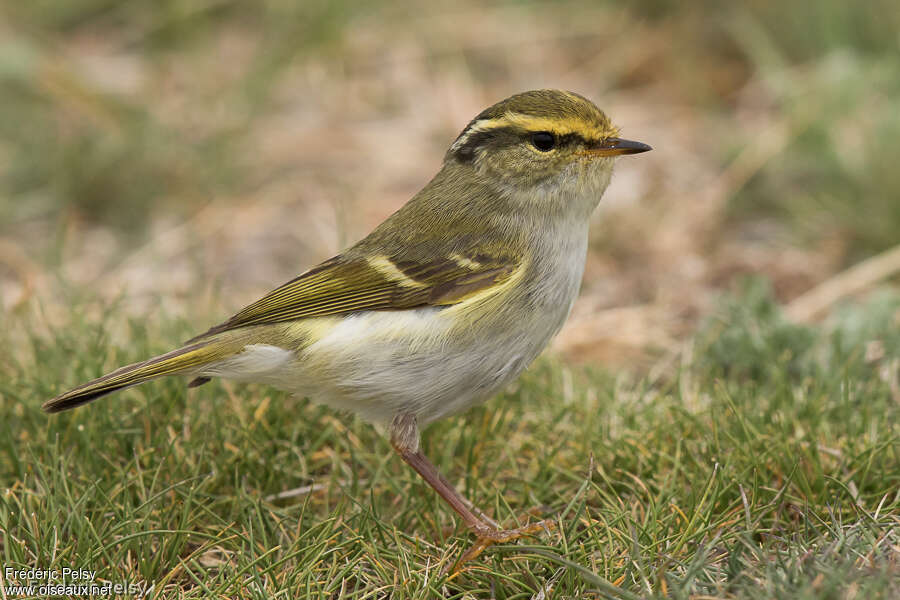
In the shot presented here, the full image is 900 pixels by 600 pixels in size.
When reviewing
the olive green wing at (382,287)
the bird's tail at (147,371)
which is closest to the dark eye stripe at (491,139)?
the olive green wing at (382,287)

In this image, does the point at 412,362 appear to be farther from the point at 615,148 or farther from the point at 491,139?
the point at 615,148

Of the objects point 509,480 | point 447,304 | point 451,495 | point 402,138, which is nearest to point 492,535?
point 451,495

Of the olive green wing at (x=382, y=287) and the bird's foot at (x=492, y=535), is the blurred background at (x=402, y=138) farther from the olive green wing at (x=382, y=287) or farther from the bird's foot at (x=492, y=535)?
the bird's foot at (x=492, y=535)

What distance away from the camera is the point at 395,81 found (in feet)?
27.2

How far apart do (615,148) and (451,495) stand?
4.40 ft

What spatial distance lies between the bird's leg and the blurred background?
161 cm

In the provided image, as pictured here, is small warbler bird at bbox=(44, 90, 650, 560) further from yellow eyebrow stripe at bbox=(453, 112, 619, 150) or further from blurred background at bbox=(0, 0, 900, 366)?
blurred background at bbox=(0, 0, 900, 366)

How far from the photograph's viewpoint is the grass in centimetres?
315

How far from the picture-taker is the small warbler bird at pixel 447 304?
3.54 m

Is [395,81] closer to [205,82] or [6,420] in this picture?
[205,82]

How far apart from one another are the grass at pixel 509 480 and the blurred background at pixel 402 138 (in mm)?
827

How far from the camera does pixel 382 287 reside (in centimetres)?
372

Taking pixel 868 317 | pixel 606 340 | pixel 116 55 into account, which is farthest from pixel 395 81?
pixel 868 317

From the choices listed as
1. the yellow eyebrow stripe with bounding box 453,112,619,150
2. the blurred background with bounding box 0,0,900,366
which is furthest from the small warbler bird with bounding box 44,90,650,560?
the blurred background with bounding box 0,0,900,366
